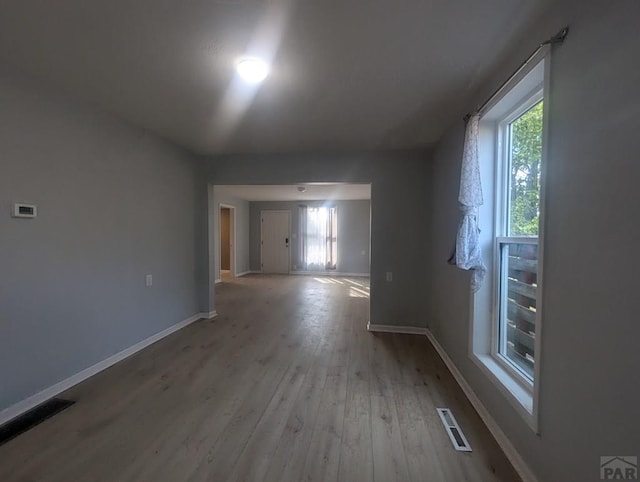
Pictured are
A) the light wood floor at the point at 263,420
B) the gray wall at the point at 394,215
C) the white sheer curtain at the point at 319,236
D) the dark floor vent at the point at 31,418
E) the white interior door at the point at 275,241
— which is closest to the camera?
the light wood floor at the point at 263,420

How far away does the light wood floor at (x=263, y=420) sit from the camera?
1556mm

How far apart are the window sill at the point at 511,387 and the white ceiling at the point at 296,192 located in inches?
173

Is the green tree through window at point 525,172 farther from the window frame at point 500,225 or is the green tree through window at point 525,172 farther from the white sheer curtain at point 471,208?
the white sheer curtain at point 471,208

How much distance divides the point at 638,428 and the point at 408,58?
194cm

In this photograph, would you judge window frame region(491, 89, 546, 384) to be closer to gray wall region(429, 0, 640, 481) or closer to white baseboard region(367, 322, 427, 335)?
gray wall region(429, 0, 640, 481)

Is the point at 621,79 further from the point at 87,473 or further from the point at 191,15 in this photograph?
the point at 87,473

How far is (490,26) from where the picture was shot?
1504mm

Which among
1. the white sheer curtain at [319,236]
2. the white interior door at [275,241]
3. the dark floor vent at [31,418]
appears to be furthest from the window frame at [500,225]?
the white interior door at [275,241]

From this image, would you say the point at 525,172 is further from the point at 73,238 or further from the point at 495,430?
the point at 73,238

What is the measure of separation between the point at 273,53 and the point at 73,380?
113 inches

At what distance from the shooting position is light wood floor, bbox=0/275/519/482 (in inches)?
61.2

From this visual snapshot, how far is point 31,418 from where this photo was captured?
1957mm

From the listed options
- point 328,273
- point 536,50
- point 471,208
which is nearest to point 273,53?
point 536,50

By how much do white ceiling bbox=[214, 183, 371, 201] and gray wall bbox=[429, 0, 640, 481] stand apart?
188 inches
